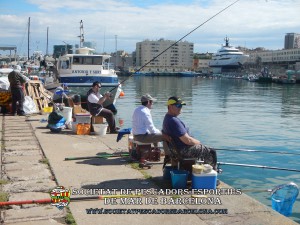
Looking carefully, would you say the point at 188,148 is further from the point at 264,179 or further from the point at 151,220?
the point at 264,179

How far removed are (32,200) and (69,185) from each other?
795mm

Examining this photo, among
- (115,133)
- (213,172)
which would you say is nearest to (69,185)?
(213,172)

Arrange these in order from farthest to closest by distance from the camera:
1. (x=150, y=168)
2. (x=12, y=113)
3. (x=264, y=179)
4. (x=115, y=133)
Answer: (x=12, y=113)
(x=115, y=133)
(x=264, y=179)
(x=150, y=168)

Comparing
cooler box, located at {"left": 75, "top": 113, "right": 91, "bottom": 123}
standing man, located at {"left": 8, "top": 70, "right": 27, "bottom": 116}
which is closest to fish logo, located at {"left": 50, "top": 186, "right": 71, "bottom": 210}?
cooler box, located at {"left": 75, "top": 113, "right": 91, "bottom": 123}

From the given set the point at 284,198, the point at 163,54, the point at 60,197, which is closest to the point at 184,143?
the point at 284,198

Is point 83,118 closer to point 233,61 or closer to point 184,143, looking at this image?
point 184,143

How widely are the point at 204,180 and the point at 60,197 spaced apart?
6.48 feet

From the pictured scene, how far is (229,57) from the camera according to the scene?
16088 centimetres

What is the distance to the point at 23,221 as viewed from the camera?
448cm

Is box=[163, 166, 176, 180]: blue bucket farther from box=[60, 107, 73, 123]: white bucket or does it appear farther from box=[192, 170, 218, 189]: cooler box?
box=[60, 107, 73, 123]: white bucket

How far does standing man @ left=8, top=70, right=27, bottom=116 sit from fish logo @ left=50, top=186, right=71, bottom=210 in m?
9.08

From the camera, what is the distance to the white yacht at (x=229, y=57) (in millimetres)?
160250

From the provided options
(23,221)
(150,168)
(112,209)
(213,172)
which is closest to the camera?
(23,221)

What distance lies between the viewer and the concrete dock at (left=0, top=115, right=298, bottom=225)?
4668 millimetres
